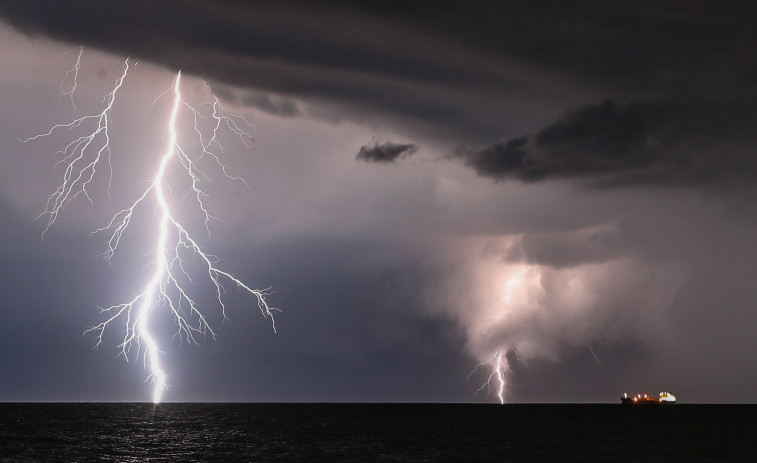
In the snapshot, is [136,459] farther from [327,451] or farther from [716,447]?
[716,447]

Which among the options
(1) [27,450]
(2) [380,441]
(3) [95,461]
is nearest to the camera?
(3) [95,461]

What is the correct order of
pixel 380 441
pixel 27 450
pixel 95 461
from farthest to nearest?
pixel 380 441 → pixel 27 450 → pixel 95 461

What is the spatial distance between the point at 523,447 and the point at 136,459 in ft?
112

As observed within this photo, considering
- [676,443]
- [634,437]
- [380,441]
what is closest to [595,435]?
[634,437]

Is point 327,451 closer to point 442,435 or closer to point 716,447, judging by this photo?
point 442,435

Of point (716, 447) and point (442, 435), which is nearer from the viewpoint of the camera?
point (716, 447)

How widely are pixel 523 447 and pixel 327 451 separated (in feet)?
62.1

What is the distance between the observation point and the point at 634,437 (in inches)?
3388

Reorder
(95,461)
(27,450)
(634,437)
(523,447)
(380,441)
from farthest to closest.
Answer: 1. (634,437)
2. (380,441)
3. (523,447)
4. (27,450)
5. (95,461)

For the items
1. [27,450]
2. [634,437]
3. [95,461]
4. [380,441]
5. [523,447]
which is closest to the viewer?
[95,461]

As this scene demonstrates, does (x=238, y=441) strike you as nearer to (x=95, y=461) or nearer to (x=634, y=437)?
(x=95, y=461)

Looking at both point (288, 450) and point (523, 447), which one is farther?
point (523, 447)

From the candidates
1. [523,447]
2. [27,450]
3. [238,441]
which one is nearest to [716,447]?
[523,447]

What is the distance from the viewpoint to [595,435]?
295ft
